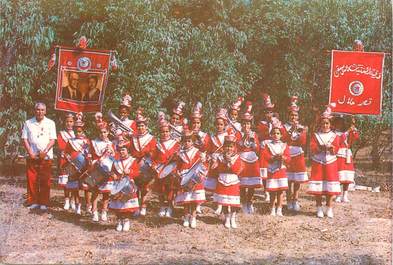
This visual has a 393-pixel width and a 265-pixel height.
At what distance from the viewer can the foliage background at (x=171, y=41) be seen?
10.1 m

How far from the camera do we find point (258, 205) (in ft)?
32.7

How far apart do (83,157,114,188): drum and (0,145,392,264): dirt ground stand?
2.30 feet

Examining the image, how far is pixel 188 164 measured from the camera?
26.9 feet

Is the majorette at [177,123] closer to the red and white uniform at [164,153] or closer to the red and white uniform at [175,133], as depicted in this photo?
the red and white uniform at [175,133]

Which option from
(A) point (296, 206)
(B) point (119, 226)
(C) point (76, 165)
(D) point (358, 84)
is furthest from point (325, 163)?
(C) point (76, 165)

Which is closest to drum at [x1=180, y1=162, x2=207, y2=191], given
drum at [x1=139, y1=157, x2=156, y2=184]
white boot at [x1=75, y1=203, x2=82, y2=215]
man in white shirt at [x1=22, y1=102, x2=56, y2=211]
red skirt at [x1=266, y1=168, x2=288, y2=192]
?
drum at [x1=139, y1=157, x2=156, y2=184]

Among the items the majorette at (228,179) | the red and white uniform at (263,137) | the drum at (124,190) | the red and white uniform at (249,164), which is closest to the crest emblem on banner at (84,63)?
the drum at (124,190)

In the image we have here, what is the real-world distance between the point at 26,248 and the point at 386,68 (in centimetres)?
936

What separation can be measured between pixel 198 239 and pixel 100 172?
6.28 feet

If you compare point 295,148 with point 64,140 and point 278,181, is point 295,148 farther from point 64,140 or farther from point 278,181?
point 64,140

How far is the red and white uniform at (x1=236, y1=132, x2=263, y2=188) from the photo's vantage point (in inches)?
356

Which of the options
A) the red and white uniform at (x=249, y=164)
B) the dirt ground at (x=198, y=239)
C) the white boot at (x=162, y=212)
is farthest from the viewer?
the red and white uniform at (x=249, y=164)

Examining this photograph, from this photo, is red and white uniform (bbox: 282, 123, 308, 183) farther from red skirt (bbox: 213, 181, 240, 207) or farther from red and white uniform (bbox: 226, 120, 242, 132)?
red skirt (bbox: 213, 181, 240, 207)

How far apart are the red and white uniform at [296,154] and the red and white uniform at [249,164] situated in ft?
2.62
